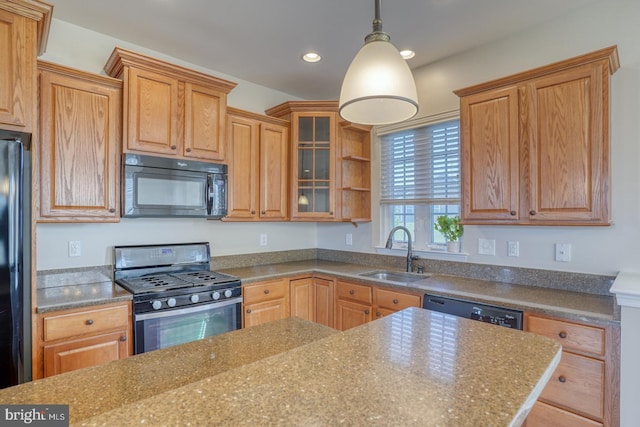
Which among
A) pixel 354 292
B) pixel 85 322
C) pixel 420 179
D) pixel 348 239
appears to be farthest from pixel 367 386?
pixel 348 239

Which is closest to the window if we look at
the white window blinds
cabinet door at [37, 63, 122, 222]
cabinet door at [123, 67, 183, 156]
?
the white window blinds

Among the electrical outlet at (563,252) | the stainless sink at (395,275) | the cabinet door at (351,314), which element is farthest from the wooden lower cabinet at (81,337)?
the electrical outlet at (563,252)

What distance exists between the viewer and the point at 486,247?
268cm

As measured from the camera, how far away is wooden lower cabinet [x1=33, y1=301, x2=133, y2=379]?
6.17ft

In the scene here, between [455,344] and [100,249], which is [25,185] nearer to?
[100,249]

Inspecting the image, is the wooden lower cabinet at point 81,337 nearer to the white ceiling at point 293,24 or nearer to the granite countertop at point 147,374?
the granite countertop at point 147,374

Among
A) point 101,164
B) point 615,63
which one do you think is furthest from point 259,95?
point 615,63

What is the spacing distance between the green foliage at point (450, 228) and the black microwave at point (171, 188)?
181cm

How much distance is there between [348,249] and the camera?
3674 millimetres

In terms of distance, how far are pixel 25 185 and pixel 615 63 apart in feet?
10.8

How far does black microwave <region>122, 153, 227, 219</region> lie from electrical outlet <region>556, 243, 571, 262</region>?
2.46 m

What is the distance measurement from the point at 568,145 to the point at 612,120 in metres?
0.41

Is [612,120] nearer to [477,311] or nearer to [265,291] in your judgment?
[477,311]

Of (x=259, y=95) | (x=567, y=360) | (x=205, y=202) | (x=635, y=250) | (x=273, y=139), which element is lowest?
(x=567, y=360)
